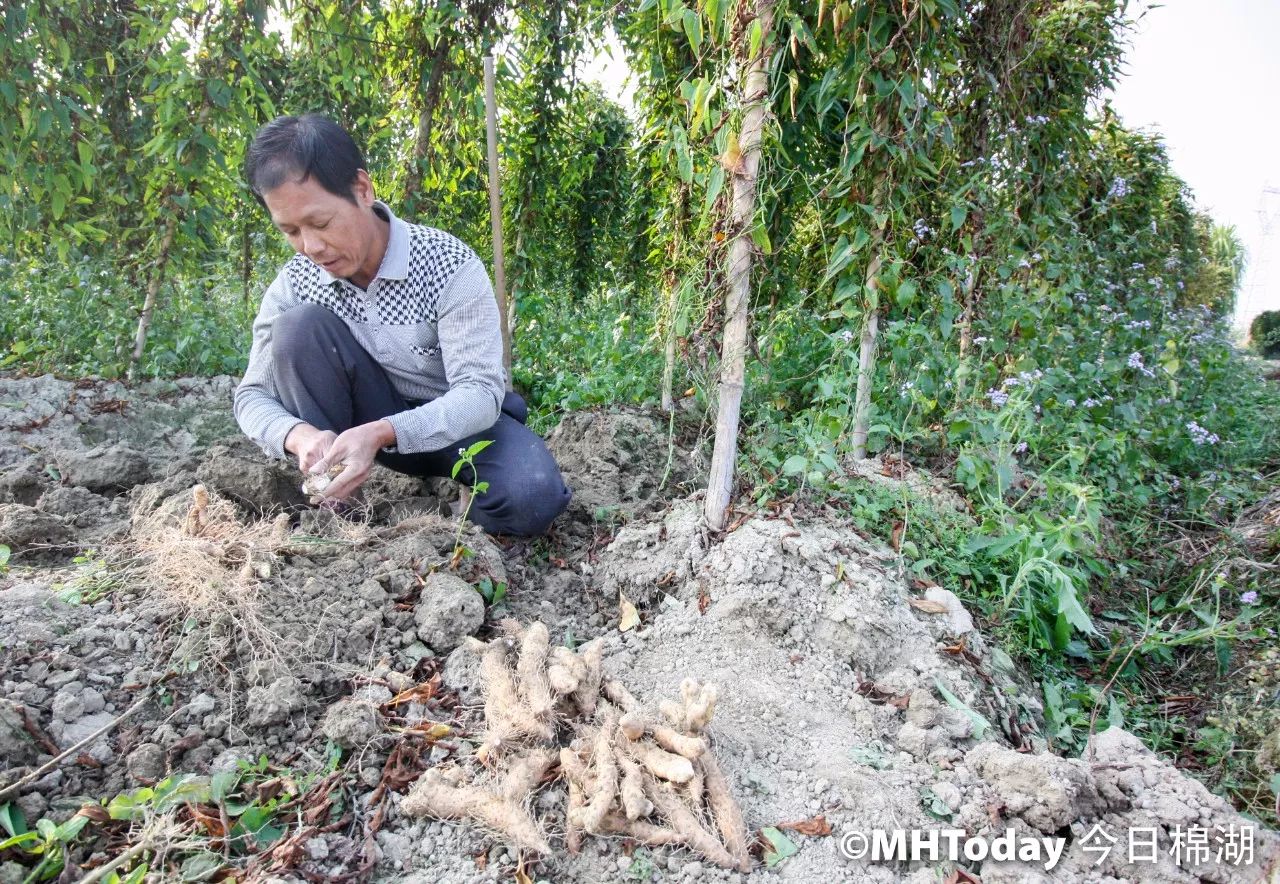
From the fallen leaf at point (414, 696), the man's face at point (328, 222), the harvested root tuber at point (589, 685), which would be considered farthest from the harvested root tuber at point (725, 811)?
the man's face at point (328, 222)

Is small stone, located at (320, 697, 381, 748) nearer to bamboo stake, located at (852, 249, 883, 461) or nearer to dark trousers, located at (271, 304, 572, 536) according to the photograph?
dark trousers, located at (271, 304, 572, 536)

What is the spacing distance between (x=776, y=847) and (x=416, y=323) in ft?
5.67

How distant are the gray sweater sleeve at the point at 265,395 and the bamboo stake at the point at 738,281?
1184mm

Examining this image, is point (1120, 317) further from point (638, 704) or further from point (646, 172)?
point (638, 704)

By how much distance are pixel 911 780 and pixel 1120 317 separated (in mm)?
3485

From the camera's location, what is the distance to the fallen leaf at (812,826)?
132 centimetres

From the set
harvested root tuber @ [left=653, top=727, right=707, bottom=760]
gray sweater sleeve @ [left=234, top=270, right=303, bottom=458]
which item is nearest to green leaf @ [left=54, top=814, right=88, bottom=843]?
harvested root tuber @ [left=653, top=727, right=707, bottom=760]

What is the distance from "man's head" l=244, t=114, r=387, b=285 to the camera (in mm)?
1889

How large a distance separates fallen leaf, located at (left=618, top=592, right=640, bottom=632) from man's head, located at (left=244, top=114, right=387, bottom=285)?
123 centimetres

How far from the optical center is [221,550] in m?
1.79

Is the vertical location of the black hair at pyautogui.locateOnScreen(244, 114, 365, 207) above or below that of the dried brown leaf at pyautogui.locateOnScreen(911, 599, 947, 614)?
above

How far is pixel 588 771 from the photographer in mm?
1327

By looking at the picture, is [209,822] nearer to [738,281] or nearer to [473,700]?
[473,700]

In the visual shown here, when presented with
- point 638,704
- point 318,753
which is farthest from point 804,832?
point 318,753
